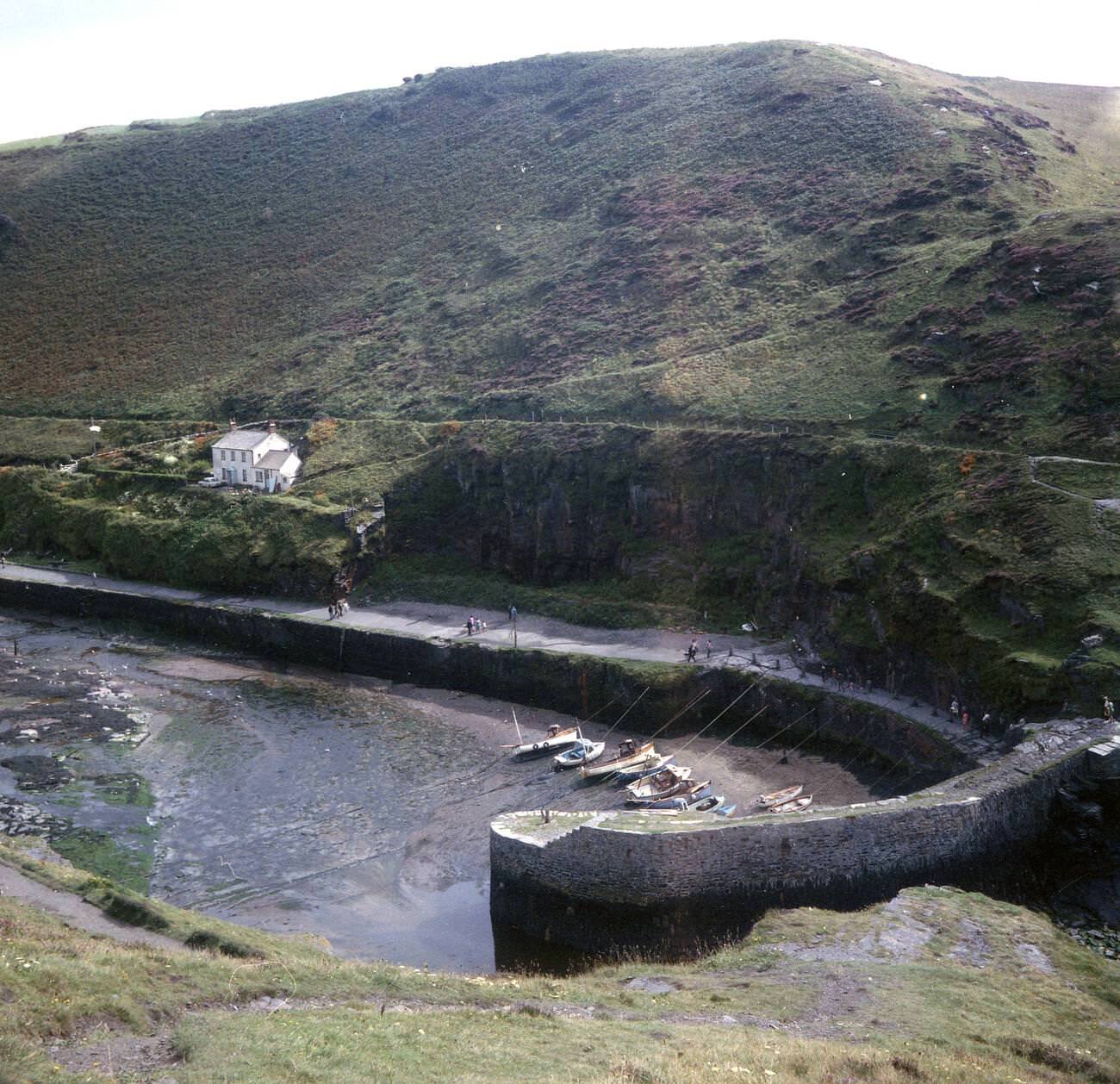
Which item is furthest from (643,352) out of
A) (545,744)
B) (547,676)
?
(545,744)

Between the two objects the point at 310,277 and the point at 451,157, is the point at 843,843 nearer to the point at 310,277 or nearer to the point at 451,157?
the point at 310,277

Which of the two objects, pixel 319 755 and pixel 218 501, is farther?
pixel 218 501

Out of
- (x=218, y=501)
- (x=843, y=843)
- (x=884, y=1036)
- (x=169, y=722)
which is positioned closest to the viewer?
(x=884, y=1036)

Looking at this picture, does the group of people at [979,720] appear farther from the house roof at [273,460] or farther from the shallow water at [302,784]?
the house roof at [273,460]

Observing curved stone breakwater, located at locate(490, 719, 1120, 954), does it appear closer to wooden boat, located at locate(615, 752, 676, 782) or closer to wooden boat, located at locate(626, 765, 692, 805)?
wooden boat, located at locate(626, 765, 692, 805)

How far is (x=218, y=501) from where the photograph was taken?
77.8 metres

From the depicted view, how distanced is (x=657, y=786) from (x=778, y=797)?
4484mm

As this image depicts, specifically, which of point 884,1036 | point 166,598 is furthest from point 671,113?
point 884,1036

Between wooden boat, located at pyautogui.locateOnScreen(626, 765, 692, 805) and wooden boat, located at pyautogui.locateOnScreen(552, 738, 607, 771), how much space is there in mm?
3295

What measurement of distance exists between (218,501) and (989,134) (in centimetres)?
6796

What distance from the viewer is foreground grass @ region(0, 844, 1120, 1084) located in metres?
20.1

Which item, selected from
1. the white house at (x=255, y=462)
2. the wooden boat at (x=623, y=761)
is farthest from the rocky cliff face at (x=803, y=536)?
the white house at (x=255, y=462)

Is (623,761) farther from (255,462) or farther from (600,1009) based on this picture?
(255,462)

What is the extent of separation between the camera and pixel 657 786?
42938 millimetres
